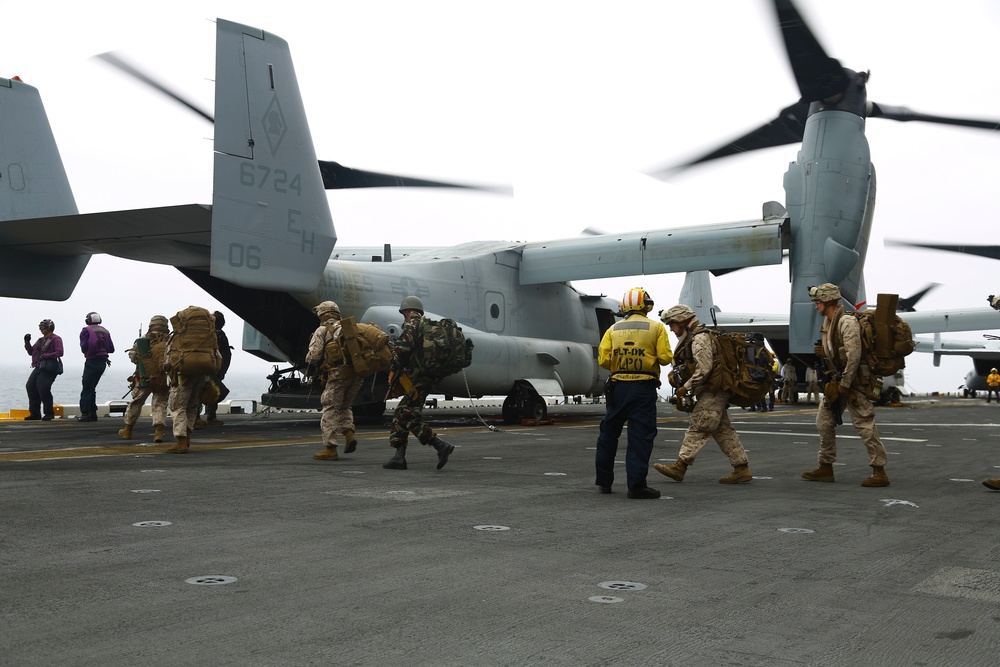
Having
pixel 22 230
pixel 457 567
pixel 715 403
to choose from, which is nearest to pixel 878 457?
pixel 715 403

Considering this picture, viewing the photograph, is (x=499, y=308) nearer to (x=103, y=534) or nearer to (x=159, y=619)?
(x=103, y=534)

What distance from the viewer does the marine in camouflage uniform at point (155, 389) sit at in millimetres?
11562

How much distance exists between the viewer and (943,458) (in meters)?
11.0

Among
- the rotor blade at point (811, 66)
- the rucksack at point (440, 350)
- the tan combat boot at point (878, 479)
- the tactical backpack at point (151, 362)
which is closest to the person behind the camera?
the tan combat boot at point (878, 479)

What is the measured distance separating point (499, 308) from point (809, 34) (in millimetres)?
8123

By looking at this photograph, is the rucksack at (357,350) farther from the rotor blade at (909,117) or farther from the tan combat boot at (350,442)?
the rotor blade at (909,117)

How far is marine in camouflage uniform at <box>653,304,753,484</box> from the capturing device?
8.09 meters

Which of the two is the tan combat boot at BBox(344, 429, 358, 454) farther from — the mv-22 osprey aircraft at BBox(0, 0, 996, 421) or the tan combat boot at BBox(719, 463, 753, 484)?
the tan combat boot at BBox(719, 463, 753, 484)

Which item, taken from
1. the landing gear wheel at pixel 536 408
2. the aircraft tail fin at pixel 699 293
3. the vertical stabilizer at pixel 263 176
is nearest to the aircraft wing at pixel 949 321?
the aircraft tail fin at pixel 699 293

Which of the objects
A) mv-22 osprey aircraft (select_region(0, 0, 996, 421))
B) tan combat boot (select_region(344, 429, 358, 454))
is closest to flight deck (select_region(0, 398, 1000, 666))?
tan combat boot (select_region(344, 429, 358, 454))

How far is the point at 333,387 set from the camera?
10039mm

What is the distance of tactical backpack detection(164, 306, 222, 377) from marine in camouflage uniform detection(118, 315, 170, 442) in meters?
1.06

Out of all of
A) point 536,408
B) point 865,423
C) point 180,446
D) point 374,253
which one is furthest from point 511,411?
point 865,423

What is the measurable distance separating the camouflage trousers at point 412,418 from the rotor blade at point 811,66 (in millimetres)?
10415
